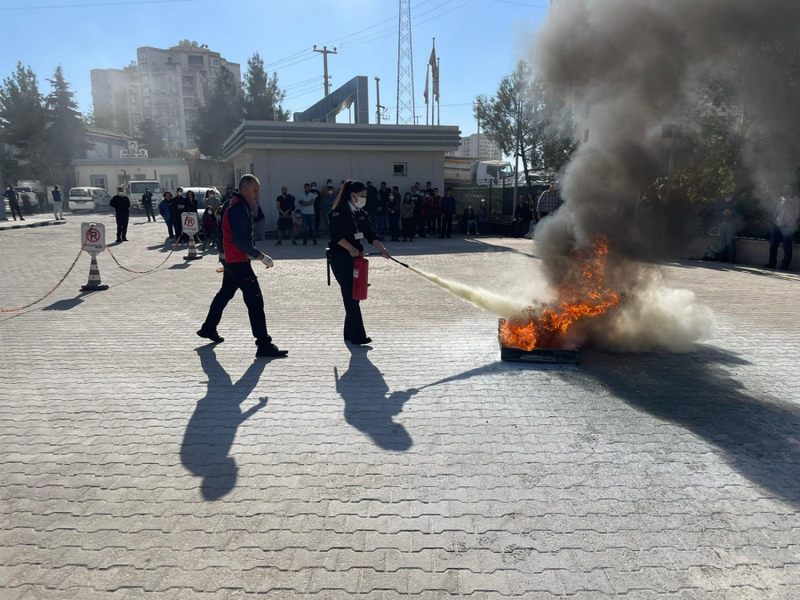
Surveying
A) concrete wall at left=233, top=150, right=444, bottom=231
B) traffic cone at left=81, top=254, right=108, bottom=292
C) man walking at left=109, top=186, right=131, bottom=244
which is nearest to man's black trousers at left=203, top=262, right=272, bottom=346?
traffic cone at left=81, top=254, right=108, bottom=292

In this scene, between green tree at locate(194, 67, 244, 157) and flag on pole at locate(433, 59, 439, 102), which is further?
green tree at locate(194, 67, 244, 157)

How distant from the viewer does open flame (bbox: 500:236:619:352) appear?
19.2 feet

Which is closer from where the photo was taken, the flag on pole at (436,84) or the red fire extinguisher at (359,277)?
the red fire extinguisher at (359,277)

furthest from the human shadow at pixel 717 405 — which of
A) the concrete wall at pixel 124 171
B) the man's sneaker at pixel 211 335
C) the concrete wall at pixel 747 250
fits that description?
the concrete wall at pixel 124 171

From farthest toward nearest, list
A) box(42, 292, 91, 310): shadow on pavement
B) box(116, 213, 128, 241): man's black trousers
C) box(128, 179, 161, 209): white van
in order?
box(128, 179, 161, 209): white van < box(116, 213, 128, 241): man's black trousers < box(42, 292, 91, 310): shadow on pavement

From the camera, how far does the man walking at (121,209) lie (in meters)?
17.7

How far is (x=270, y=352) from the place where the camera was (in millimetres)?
6109

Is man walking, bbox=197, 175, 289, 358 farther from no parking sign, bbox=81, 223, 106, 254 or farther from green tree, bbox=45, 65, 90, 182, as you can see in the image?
green tree, bbox=45, 65, 90, 182

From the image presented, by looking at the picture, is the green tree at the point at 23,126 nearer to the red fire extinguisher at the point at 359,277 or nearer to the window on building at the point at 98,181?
the window on building at the point at 98,181

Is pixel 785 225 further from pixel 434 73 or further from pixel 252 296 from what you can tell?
pixel 434 73

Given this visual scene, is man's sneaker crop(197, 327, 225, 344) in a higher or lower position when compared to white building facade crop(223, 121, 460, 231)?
lower

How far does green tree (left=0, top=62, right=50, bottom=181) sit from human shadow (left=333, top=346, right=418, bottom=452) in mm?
53415

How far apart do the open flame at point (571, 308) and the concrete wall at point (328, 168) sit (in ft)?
53.6

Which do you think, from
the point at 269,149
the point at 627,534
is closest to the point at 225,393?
the point at 627,534
